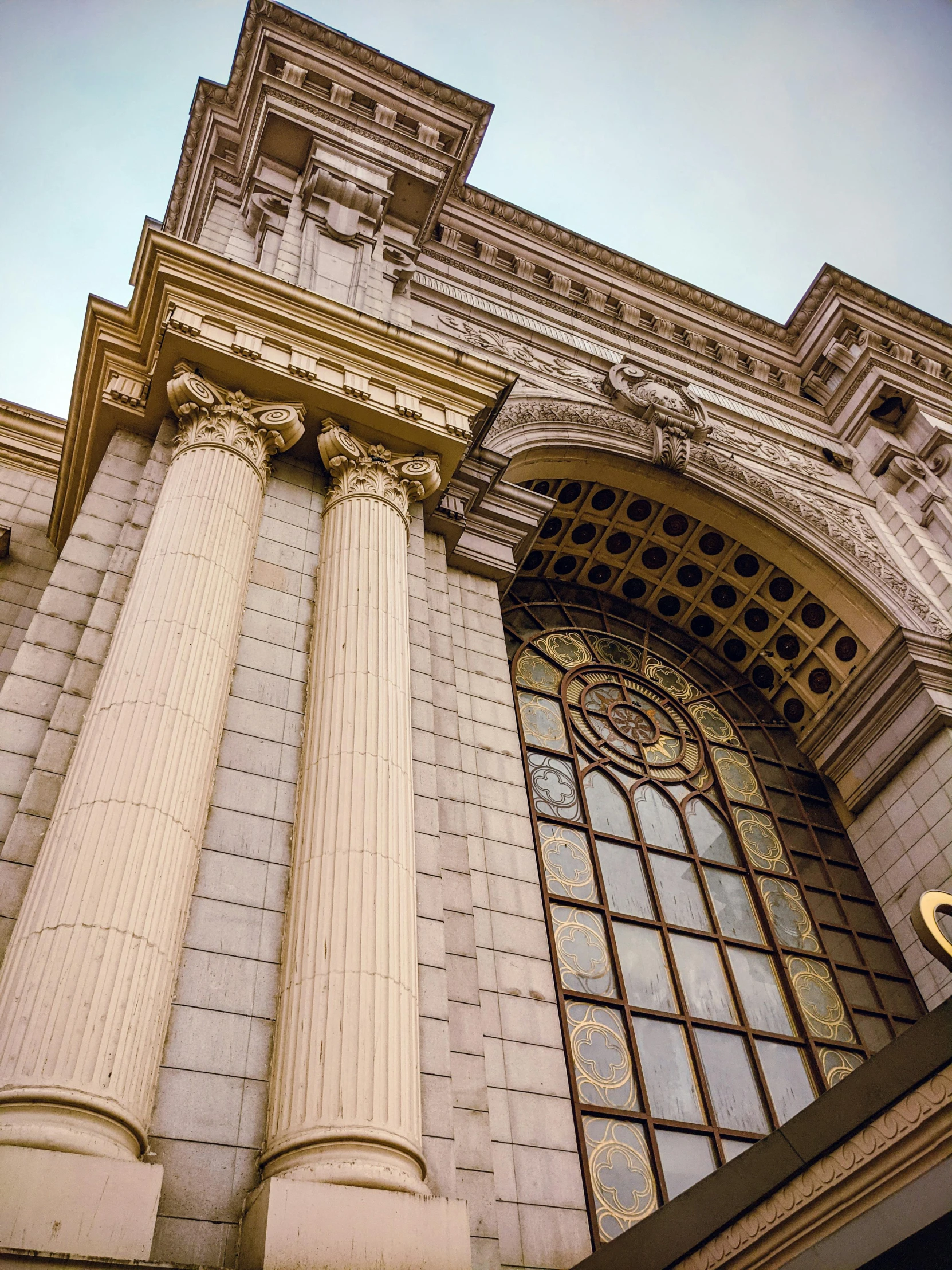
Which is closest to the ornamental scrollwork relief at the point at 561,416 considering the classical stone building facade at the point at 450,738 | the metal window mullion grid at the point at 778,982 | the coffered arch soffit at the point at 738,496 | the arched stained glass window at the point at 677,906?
the coffered arch soffit at the point at 738,496

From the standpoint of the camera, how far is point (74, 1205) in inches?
173

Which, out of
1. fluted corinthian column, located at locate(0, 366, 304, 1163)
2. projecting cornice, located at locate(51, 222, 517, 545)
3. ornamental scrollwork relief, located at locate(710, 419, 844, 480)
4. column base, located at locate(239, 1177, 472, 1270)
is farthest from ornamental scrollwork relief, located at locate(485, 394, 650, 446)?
column base, located at locate(239, 1177, 472, 1270)

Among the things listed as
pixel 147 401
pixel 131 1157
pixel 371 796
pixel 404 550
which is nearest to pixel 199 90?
pixel 147 401

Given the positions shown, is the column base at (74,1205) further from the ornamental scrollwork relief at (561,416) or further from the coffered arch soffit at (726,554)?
the coffered arch soffit at (726,554)

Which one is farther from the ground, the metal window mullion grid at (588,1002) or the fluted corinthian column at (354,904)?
the fluted corinthian column at (354,904)

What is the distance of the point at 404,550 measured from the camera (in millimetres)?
9750

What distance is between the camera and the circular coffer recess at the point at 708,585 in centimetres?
1608

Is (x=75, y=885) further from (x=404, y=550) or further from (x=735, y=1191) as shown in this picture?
(x=404, y=550)

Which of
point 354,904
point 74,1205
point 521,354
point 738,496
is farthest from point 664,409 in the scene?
point 74,1205

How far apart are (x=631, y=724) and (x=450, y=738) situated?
5.46m

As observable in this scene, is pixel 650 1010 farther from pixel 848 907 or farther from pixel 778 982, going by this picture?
pixel 848 907

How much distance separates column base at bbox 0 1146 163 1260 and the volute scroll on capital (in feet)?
42.8

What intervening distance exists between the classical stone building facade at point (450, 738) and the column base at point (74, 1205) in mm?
17

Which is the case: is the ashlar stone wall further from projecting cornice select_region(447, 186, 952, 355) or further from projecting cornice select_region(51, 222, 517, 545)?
projecting cornice select_region(447, 186, 952, 355)
